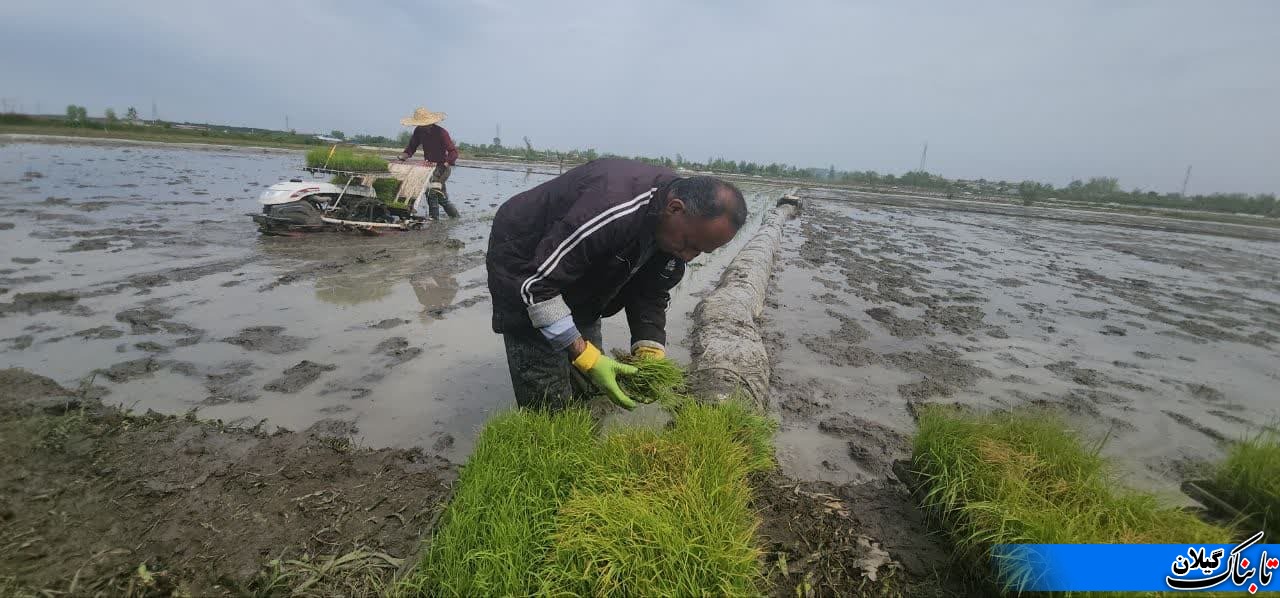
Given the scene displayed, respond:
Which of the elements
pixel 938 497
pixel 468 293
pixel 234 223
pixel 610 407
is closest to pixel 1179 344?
pixel 938 497

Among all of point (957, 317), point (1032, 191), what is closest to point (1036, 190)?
point (1032, 191)

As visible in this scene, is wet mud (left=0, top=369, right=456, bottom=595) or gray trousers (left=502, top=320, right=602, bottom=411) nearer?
wet mud (left=0, top=369, right=456, bottom=595)

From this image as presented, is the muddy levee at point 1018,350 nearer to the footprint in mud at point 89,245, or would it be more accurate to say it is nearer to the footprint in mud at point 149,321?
the footprint in mud at point 149,321

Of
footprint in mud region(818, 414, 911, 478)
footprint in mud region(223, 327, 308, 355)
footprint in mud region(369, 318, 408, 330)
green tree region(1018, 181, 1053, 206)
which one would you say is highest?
green tree region(1018, 181, 1053, 206)

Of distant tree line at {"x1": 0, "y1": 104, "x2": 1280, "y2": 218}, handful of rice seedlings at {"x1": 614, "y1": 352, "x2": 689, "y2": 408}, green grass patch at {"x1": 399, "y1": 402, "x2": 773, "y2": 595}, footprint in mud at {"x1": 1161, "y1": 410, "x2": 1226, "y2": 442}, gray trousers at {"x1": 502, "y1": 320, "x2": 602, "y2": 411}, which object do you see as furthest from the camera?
distant tree line at {"x1": 0, "y1": 104, "x2": 1280, "y2": 218}

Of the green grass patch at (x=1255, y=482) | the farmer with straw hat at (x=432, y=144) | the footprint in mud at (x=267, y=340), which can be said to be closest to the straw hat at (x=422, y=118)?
the farmer with straw hat at (x=432, y=144)

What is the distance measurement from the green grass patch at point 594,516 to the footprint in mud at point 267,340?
8.82ft

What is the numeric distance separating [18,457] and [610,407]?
8.97 feet

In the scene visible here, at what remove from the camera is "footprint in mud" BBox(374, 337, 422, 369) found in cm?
410

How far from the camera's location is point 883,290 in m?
7.46

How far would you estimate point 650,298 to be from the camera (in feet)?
9.92

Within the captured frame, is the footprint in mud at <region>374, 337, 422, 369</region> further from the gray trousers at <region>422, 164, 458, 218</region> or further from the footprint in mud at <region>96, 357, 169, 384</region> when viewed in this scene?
the gray trousers at <region>422, 164, 458, 218</region>

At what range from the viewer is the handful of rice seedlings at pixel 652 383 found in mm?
2762

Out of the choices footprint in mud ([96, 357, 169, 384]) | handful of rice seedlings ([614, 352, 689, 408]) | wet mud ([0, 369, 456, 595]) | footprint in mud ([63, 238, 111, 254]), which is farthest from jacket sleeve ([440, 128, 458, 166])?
handful of rice seedlings ([614, 352, 689, 408])
